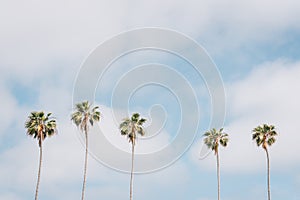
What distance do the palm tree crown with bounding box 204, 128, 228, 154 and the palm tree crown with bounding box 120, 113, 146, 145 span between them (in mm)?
14204

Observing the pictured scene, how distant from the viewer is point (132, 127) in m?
75.2

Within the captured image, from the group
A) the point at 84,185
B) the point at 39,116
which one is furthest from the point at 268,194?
the point at 39,116

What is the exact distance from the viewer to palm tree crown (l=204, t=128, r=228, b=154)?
8112cm

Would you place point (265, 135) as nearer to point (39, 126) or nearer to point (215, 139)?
point (215, 139)

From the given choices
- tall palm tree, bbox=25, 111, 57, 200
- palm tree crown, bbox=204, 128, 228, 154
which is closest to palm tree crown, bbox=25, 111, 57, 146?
tall palm tree, bbox=25, 111, 57, 200

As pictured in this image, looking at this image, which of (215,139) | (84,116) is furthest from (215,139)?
(84,116)

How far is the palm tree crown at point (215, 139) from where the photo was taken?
266ft

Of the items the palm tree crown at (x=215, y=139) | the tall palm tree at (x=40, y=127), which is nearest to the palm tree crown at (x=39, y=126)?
the tall palm tree at (x=40, y=127)

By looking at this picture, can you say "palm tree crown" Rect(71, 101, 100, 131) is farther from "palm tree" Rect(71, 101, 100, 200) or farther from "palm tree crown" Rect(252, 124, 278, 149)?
"palm tree crown" Rect(252, 124, 278, 149)

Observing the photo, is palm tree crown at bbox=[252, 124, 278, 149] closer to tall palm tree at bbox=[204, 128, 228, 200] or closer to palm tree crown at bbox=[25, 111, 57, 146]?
tall palm tree at bbox=[204, 128, 228, 200]

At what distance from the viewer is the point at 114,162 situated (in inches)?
1706

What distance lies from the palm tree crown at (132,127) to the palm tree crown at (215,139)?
46.6ft

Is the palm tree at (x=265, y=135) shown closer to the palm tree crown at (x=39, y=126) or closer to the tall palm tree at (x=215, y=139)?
the tall palm tree at (x=215, y=139)

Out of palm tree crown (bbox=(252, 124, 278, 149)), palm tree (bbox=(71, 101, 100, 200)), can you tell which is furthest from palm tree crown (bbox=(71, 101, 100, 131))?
palm tree crown (bbox=(252, 124, 278, 149))
